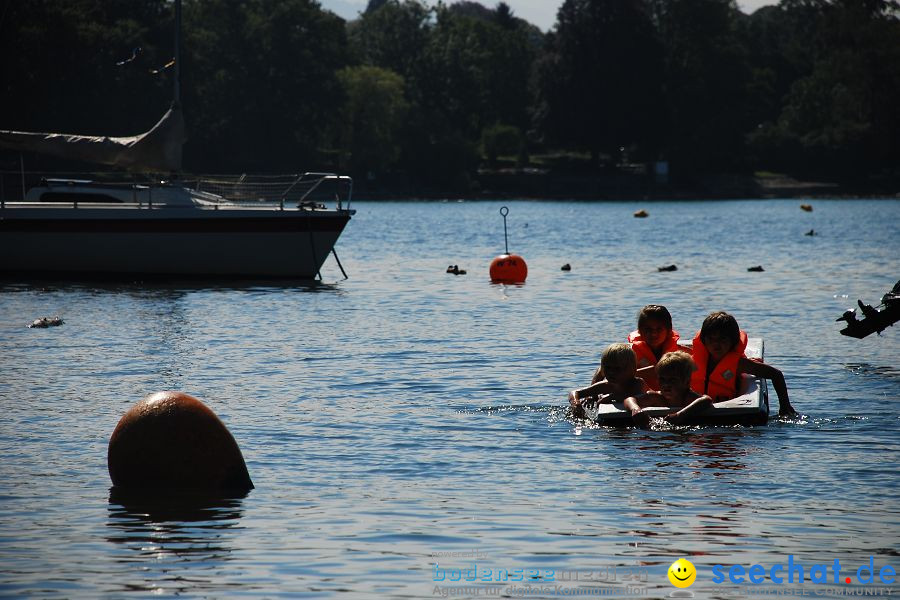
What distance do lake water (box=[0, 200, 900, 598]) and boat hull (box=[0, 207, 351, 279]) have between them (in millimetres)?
2350

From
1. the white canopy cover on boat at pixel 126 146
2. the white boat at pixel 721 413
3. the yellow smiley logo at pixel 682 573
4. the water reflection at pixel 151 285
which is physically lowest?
the water reflection at pixel 151 285

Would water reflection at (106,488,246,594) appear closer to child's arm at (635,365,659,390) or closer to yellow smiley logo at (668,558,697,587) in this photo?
yellow smiley logo at (668,558,697,587)

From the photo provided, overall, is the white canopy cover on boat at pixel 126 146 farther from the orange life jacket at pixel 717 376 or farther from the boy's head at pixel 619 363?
the orange life jacket at pixel 717 376

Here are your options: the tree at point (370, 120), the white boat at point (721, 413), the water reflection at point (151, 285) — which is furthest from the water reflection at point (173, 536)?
the tree at point (370, 120)

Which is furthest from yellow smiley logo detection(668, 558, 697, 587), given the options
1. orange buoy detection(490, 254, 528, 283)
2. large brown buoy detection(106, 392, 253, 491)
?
orange buoy detection(490, 254, 528, 283)

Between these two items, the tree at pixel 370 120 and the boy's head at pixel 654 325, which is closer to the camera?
the boy's head at pixel 654 325

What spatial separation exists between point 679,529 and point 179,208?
24597mm

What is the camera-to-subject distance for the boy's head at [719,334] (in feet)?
47.1

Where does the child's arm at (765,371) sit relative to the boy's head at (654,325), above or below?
below

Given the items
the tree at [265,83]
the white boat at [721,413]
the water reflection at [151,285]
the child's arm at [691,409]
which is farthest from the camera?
the tree at [265,83]

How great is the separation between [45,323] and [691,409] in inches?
596

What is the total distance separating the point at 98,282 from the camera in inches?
1371

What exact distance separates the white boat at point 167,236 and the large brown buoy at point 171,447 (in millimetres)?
22065

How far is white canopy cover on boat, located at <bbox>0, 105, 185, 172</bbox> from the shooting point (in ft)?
118
